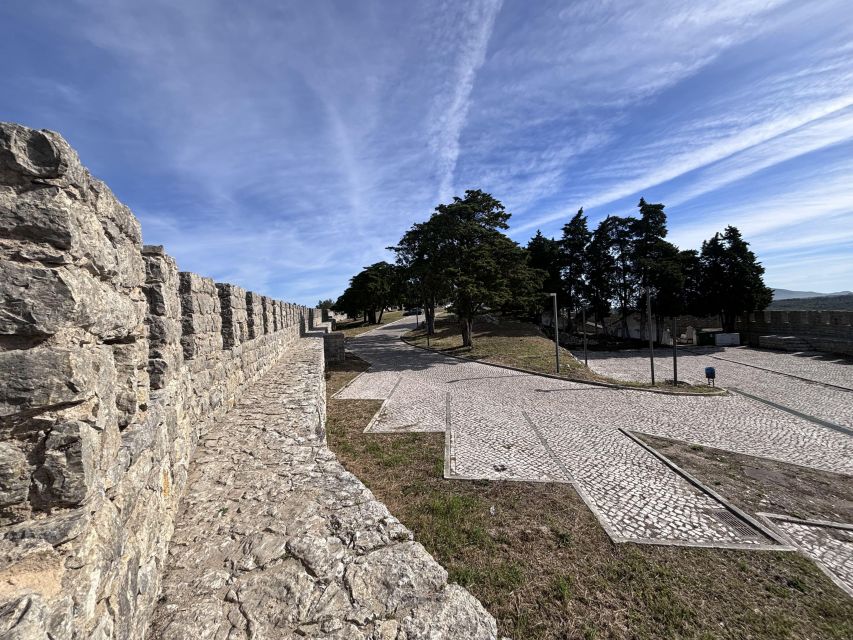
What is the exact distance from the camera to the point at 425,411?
994 centimetres

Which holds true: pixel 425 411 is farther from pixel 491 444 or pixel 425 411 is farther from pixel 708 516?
pixel 708 516

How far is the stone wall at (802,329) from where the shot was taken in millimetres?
21938

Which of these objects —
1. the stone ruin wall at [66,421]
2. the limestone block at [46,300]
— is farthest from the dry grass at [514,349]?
the limestone block at [46,300]

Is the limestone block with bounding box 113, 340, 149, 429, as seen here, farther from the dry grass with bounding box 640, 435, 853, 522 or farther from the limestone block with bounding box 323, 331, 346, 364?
the limestone block with bounding box 323, 331, 346, 364

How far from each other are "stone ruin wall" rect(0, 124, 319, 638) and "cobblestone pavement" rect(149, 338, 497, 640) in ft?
0.84

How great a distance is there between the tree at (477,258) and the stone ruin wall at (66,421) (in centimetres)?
1715

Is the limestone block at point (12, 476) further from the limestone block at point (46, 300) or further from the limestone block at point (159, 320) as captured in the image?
the limestone block at point (159, 320)

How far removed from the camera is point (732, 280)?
27.2m

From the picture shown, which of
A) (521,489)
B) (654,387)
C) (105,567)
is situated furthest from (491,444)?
(654,387)

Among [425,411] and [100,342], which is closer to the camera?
[100,342]

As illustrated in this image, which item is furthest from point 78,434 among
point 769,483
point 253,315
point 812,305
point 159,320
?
point 812,305

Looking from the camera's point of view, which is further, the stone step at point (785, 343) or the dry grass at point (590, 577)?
the stone step at point (785, 343)

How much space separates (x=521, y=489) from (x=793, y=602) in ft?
9.60

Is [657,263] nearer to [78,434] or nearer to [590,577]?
[590,577]
